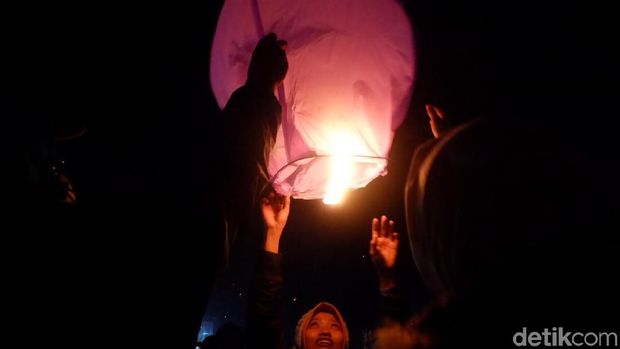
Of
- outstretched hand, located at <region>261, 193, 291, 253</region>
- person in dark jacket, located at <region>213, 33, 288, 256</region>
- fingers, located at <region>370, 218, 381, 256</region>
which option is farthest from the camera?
fingers, located at <region>370, 218, 381, 256</region>

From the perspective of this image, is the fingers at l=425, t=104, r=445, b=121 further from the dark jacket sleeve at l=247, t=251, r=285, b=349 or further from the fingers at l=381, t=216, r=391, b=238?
the dark jacket sleeve at l=247, t=251, r=285, b=349

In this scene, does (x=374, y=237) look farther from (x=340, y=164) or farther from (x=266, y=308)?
(x=340, y=164)

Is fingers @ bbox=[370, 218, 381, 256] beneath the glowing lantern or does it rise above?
beneath

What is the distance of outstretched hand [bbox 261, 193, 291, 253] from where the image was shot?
263 centimetres

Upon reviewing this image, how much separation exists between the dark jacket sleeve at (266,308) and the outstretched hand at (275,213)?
0.21m

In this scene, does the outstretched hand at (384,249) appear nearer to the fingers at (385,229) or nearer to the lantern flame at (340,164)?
the fingers at (385,229)

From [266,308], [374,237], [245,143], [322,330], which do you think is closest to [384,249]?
[374,237]

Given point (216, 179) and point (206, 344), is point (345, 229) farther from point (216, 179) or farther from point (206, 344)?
point (216, 179)

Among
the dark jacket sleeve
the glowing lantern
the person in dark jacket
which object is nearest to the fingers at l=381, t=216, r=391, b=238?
the dark jacket sleeve

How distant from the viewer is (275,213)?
2.70 meters

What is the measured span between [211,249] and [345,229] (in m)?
6.56

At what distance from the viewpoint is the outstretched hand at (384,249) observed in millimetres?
2770

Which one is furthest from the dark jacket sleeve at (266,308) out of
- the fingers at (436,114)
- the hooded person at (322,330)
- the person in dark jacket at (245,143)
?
the fingers at (436,114)

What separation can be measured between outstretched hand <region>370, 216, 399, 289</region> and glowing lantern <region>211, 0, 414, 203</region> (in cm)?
131
